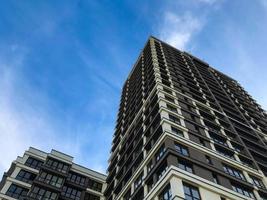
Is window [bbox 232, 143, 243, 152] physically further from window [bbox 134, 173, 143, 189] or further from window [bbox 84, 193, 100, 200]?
window [bbox 84, 193, 100, 200]

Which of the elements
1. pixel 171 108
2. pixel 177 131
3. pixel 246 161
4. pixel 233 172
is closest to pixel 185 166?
pixel 177 131

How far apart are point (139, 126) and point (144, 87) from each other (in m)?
11.9

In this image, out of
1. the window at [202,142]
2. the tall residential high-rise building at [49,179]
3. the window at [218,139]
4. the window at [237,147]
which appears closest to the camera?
the window at [202,142]

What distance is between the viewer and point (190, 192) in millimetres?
28016

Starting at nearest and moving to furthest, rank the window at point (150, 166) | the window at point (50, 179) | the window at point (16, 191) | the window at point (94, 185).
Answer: the window at point (150, 166) < the window at point (16, 191) < the window at point (50, 179) < the window at point (94, 185)

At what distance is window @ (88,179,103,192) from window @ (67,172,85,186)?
132cm

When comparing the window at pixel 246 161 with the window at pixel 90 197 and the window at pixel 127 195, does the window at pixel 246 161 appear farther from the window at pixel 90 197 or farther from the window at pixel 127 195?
the window at pixel 90 197

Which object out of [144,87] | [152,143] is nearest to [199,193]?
[152,143]

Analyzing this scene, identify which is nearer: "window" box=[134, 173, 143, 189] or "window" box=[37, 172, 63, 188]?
"window" box=[134, 173, 143, 189]

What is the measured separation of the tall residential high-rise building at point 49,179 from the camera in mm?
48306

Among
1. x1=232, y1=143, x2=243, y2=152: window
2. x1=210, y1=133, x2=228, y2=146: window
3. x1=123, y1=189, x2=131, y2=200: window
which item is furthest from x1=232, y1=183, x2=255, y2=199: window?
x1=123, y1=189, x2=131, y2=200: window

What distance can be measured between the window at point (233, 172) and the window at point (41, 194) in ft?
87.5

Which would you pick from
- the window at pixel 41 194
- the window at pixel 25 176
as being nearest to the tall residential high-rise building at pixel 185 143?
the window at pixel 41 194

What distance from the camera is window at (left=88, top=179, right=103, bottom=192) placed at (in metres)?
56.9
